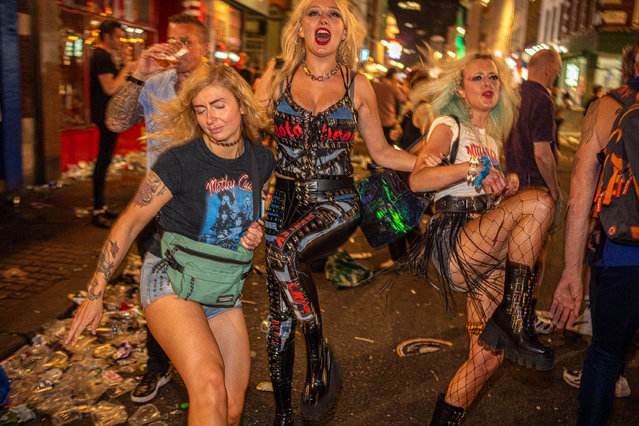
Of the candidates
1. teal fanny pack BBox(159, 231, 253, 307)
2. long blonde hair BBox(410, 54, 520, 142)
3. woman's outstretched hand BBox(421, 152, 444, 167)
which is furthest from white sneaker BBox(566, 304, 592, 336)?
teal fanny pack BBox(159, 231, 253, 307)

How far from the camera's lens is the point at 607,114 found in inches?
101

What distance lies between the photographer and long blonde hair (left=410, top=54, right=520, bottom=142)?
3.40m

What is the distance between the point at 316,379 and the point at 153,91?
2.08 m

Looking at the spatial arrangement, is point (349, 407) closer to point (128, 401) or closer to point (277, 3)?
point (128, 401)

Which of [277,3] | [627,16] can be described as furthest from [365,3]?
[627,16]

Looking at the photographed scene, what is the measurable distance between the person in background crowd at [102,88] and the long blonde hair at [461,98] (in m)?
4.58

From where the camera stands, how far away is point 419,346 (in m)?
4.52

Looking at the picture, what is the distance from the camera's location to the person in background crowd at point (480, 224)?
2.70m

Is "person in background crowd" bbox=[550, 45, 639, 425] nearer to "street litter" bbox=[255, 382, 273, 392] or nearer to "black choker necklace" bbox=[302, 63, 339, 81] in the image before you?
"black choker necklace" bbox=[302, 63, 339, 81]

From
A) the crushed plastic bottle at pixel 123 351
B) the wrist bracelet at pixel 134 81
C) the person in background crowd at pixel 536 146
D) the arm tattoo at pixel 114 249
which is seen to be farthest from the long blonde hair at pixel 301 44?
the crushed plastic bottle at pixel 123 351

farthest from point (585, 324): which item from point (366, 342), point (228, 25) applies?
point (228, 25)

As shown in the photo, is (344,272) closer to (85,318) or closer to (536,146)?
(536,146)

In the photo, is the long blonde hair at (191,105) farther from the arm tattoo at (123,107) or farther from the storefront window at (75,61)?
the storefront window at (75,61)

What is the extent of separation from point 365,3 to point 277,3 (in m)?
10.9
